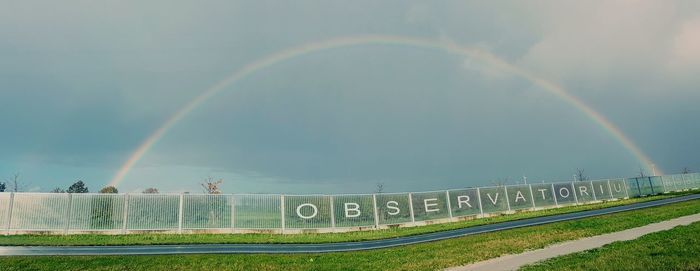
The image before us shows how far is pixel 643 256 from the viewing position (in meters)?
11.4

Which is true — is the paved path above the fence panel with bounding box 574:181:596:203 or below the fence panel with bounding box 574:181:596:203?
below

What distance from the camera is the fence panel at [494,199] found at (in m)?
42.0

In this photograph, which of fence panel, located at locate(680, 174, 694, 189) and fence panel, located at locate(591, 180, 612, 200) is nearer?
fence panel, located at locate(591, 180, 612, 200)

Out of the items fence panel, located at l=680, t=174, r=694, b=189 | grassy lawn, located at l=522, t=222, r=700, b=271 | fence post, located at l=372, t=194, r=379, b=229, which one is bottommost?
grassy lawn, located at l=522, t=222, r=700, b=271

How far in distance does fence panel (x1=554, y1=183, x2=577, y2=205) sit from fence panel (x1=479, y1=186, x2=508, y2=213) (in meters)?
8.33

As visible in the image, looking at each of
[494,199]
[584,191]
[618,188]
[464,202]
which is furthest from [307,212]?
[618,188]

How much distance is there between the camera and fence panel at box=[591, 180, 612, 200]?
5144 centimetres

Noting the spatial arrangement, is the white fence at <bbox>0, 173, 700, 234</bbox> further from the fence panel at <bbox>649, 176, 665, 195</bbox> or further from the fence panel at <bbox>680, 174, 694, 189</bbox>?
the fence panel at <bbox>680, 174, 694, 189</bbox>

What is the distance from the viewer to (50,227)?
1136 inches

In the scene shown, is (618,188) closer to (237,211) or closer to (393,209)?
(393,209)

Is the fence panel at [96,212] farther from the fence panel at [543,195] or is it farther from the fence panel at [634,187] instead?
the fence panel at [634,187]

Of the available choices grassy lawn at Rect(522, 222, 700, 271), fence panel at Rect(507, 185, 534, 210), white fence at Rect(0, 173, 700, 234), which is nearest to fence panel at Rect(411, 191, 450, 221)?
white fence at Rect(0, 173, 700, 234)

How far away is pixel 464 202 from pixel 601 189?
22.9 meters

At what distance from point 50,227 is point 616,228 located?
34.4 m
